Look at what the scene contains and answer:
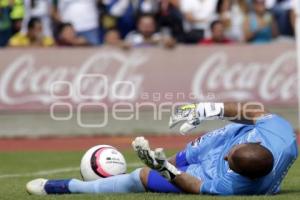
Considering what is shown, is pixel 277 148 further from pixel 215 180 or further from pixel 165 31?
pixel 165 31

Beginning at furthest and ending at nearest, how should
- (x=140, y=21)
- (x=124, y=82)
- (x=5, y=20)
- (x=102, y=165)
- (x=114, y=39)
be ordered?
(x=5, y=20)
(x=140, y=21)
(x=114, y=39)
(x=124, y=82)
(x=102, y=165)

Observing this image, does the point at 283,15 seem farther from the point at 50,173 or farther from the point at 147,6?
the point at 50,173

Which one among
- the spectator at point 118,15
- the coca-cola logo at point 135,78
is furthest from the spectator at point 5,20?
the spectator at point 118,15

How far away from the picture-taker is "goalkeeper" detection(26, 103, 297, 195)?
26.9 feet

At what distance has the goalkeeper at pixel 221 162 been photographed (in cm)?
821

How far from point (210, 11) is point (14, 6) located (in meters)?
4.04

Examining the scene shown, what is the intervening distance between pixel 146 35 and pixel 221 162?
984 centimetres

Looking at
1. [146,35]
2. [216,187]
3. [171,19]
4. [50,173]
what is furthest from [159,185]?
[171,19]

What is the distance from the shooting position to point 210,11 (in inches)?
752

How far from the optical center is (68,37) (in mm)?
18328

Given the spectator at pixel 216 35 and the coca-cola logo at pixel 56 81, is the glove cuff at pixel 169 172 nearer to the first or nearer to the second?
the coca-cola logo at pixel 56 81

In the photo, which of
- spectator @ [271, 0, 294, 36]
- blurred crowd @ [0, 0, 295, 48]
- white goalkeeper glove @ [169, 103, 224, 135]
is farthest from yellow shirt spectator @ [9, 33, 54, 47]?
white goalkeeper glove @ [169, 103, 224, 135]

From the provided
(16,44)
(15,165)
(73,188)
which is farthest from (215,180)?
(16,44)

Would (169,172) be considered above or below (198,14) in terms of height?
below
